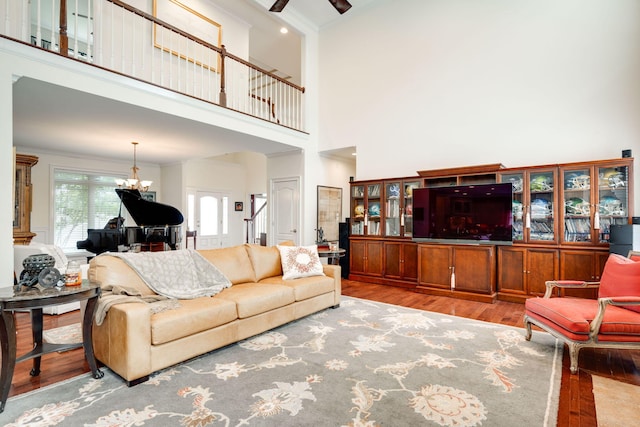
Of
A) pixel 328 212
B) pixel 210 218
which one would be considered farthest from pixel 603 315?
pixel 210 218

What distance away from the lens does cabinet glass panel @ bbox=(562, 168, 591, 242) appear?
416 centimetres

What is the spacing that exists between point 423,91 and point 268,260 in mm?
4198

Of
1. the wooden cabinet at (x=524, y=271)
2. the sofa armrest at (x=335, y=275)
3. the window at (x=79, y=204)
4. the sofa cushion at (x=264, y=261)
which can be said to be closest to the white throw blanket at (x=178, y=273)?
the sofa cushion at (x=264, y=261)

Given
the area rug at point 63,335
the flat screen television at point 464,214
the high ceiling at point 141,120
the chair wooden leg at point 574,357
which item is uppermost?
the high ceiling at point 141,120

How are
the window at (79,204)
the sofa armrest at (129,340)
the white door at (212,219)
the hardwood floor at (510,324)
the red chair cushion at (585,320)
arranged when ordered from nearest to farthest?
the hardwood floor at (510,324)
the sofa armrest at (129,340)
the red chair cushion at (585,320)
the window at (79,204)
the white door at (212,219)

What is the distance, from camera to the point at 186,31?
612 cm

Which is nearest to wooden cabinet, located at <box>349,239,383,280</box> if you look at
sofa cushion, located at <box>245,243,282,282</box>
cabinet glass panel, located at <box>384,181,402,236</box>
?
cabinet glass panel, located at <box>384,181,402,236</box>

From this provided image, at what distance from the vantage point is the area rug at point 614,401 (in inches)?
75.8

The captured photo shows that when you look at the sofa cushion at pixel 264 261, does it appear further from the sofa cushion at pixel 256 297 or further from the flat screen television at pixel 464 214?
the flat screen television at pixel 464 214

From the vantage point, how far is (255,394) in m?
2.18

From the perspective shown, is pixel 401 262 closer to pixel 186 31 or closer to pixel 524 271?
pixel 524 271

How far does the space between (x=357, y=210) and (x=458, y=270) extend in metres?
2.24

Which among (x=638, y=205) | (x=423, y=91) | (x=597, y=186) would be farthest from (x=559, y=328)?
(x=423, y=91)

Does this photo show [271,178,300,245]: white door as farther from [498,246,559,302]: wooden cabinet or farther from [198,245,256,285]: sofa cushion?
[498,246,559,302]: wooden cabinet
